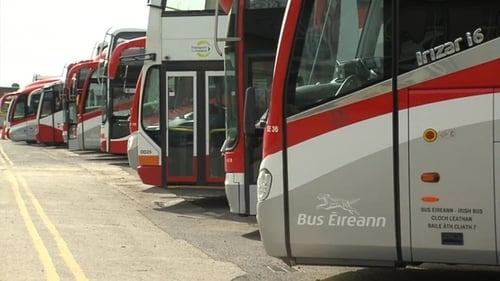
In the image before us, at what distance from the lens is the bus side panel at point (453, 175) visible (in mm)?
5488

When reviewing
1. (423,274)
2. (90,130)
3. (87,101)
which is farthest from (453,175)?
(90,130)

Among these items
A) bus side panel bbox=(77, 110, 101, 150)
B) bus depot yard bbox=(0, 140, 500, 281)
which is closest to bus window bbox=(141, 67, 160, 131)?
bus depot yard bbox=(0, 140, 500, 281)

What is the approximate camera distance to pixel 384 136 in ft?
18.7

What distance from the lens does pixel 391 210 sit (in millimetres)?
5715

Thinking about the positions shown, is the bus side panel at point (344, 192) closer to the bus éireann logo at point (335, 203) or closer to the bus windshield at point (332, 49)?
the bus éireann logo at point (335, 203)

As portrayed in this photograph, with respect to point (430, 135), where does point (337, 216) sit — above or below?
below

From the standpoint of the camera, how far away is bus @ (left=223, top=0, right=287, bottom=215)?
9.88m

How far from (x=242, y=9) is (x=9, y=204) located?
6.31 meters

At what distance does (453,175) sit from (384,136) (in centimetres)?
62

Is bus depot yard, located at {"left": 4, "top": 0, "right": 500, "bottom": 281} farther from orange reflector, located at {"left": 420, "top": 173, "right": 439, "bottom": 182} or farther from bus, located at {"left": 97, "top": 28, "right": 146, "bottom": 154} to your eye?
bus, located at {"left": 97, "top": 28, "right": 146, "bottom": 154}

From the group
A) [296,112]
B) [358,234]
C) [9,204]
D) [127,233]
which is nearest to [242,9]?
[127,233]

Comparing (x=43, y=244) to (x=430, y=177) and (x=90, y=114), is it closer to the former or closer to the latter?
(x=430, y=177)

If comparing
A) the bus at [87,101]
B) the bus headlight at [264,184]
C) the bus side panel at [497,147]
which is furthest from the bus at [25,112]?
the bus side panel at [497,147]

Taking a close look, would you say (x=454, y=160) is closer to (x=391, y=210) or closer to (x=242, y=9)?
(x=391, y=210)
